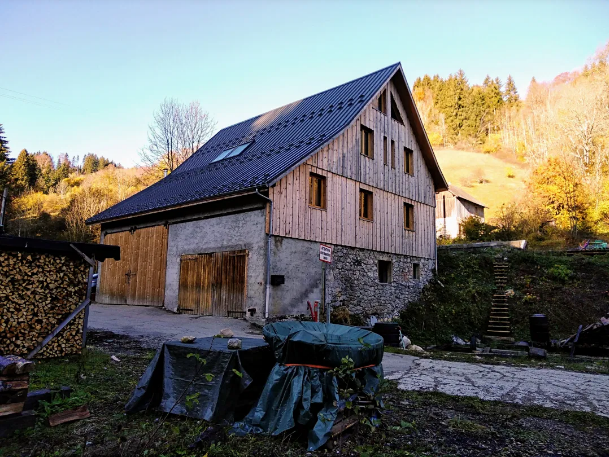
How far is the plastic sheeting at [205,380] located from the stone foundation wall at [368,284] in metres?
8.94

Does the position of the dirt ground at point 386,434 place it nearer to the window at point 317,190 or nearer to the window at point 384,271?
the window at point 317,190

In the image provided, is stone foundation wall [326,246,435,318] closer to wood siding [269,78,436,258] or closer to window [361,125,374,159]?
wood siding [269,78,436,258]

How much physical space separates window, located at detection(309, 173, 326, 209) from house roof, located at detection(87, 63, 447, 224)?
3.16 feet

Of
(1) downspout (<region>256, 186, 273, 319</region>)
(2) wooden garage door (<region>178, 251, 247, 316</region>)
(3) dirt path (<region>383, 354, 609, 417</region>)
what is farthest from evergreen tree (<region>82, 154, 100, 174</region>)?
(3) dirt path (<region>383, 354, 609, 417</region>)

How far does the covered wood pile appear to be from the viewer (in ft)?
19.9

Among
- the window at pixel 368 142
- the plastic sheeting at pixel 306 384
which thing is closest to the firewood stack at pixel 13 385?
the plastic sheeting at pixel 306 384

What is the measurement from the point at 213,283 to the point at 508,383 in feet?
28.3

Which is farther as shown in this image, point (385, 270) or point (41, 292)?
point (385, 270)

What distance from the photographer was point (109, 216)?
16.0m

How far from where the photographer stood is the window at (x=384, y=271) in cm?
1599

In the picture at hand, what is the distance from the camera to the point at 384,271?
53.1ft

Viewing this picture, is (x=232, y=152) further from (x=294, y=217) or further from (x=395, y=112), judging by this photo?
(x=395, y=112)

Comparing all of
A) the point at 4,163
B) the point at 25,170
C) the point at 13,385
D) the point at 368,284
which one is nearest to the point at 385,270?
the point at 368,284

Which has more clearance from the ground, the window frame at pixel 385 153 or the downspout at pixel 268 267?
the window frame at pixel 385 153
